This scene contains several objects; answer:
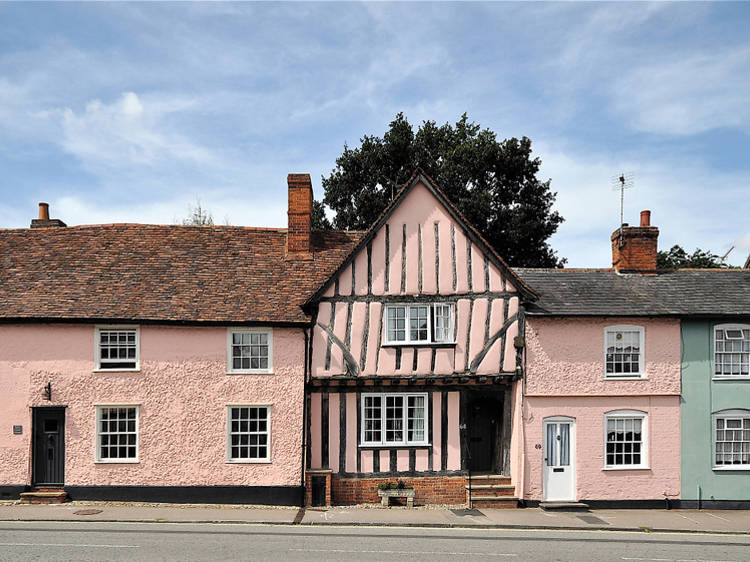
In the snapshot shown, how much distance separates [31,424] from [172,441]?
392 cm

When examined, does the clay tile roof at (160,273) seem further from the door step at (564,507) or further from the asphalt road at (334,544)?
the door step at (564,507)

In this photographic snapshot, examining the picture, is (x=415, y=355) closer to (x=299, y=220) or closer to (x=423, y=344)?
(x=423, y=344)

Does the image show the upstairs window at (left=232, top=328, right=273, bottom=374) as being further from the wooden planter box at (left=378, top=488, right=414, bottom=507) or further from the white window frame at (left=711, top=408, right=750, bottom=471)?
the white window frame at (left=711, top=408, right=750, bottom=471)

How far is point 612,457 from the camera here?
17562mm

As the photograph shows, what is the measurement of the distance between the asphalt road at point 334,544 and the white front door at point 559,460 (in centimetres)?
267

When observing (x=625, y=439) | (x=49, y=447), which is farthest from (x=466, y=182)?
(x=49, y=447)

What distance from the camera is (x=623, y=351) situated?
1794cm

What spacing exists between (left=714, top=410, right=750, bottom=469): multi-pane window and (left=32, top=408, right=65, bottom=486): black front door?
60.9ft

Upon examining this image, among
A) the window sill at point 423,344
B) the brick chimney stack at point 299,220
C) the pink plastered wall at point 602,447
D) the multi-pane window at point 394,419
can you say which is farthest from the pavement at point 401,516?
the brick chimney stack at point 299,220

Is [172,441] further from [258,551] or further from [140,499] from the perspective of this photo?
[258,551]

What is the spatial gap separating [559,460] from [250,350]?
30.8 feet

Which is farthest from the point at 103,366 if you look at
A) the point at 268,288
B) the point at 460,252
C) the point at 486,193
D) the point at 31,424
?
the point at 486,193

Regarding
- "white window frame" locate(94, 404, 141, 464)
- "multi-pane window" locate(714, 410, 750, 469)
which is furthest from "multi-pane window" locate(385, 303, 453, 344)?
"multi-pane window" locate(714, 410, 750, 469)

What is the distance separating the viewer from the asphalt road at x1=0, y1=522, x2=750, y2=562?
1161cm
